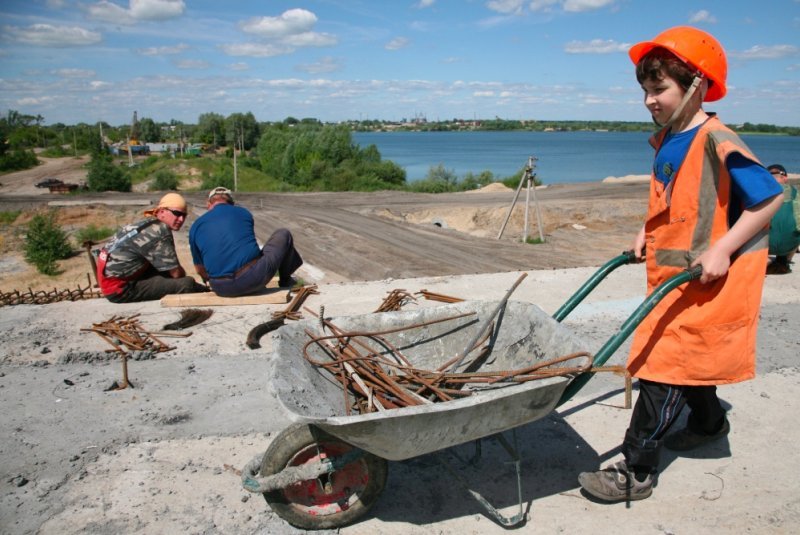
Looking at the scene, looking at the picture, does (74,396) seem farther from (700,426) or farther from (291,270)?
(700,426)

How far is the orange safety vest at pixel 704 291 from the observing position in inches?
95.7

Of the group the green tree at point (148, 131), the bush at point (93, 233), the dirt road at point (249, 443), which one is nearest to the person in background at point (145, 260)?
the dirt road at point (249, 443)

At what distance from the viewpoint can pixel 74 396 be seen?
12.6 ft

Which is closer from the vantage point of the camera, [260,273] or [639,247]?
[639,247]

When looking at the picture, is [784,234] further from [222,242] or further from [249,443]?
[249,443]

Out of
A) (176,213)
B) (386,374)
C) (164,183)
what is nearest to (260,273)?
(176,213)

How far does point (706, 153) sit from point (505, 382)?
1422 millimetres

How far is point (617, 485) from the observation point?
274 centimetres

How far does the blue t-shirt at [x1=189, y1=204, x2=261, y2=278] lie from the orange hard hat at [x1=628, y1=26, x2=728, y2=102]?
13.2ft

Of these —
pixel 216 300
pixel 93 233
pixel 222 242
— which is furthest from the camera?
pixel 93 233

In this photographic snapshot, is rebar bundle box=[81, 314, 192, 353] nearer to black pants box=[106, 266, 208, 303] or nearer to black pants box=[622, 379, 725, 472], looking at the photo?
black pants box=[106, 266, 208, 303]

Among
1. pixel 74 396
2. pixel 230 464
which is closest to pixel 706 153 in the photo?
pixel 230 464

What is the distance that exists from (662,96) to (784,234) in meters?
5.46

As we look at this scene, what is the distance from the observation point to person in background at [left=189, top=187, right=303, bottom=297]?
5453 millimetres
